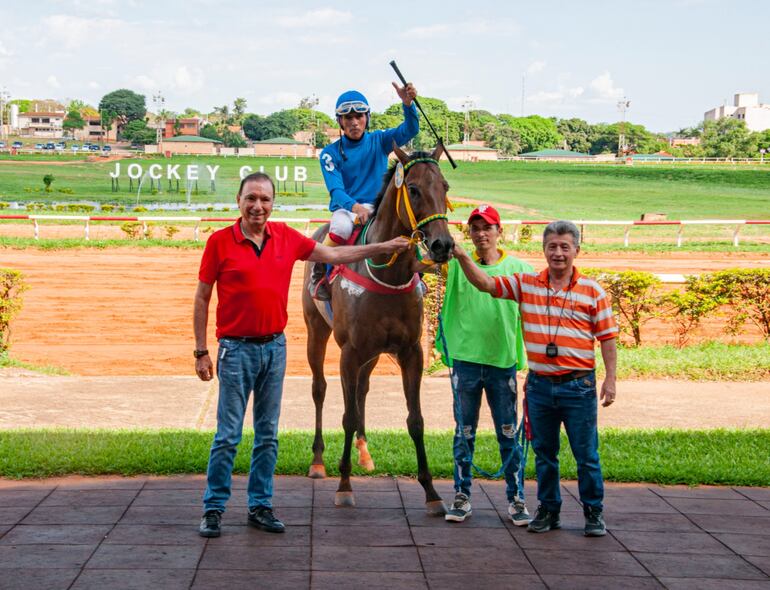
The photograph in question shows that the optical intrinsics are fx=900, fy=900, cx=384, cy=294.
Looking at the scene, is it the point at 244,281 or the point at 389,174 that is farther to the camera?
the point at 389,174

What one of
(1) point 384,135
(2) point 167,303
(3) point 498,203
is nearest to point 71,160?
(3) point 498,203

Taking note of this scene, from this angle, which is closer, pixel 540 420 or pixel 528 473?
pixel 540 420

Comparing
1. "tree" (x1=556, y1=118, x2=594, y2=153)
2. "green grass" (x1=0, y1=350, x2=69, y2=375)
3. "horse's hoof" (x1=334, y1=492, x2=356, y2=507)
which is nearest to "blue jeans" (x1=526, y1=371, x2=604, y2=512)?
"horse's hoof" (x1=334, y1=492, x2=356, y2=507)

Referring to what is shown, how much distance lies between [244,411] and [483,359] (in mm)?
1328

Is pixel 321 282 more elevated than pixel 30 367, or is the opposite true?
pixel 321 282

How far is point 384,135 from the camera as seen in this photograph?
6.10 metres

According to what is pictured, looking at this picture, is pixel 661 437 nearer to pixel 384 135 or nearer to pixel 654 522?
pixel 654 522

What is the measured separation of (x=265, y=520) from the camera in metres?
4.73

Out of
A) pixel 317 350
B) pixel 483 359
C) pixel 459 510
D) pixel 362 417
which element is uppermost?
pixel 483 359

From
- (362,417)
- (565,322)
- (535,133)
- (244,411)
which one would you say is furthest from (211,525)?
(535,133)

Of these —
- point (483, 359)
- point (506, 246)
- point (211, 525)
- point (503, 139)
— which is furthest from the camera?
point (503, 139)

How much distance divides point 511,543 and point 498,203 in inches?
1683

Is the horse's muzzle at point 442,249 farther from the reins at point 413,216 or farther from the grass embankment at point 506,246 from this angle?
the grass embankment at point 506,246

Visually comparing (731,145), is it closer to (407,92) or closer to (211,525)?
(407,92)
